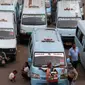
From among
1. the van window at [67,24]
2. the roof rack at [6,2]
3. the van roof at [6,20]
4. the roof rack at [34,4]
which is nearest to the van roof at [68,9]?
the van window at [67,24]

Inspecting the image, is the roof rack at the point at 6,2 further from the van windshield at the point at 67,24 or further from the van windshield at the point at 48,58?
the van windshield at the point at 48,58

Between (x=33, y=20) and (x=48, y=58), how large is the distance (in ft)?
29.7

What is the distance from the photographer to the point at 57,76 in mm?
14430

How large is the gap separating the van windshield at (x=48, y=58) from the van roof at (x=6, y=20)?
21.0 feet

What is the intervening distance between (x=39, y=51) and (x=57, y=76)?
1779mm

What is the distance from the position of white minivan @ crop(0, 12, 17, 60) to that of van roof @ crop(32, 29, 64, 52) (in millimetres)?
2080

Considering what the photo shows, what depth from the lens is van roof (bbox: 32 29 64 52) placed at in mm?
15875

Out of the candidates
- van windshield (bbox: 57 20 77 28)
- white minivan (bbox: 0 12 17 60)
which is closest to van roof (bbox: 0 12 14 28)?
white minivan (bbox: 0 12 17 60)

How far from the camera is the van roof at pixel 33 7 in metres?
25.1

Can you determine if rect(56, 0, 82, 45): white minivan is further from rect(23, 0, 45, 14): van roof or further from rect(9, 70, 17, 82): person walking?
rect(9, 70, 17, 82): person walking

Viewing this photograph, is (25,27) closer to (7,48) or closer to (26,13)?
(26,13)

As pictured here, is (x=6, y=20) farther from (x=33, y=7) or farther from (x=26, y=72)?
(x=26, y=72)

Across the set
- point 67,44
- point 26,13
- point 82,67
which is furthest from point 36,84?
point 26,13

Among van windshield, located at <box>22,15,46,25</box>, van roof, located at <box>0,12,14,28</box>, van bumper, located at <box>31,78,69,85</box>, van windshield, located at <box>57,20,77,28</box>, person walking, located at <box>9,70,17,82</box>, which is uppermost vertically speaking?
van roof, located at <box>0,12,14,28</box>
